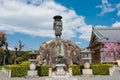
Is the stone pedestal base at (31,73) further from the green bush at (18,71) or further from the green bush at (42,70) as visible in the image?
the green bush at (42,70)

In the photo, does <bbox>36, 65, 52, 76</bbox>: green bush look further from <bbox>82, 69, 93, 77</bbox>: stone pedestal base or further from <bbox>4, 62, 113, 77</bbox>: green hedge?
<bbox>82, 69, 93, 77</bbox>: stone pedestal base

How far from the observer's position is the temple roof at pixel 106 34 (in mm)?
28197

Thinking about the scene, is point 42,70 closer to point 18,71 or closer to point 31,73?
point 31,73

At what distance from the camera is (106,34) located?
31.6 metres

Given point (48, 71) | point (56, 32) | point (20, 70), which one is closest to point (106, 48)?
point (56, 32)

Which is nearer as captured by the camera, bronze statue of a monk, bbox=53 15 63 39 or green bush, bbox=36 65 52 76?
green bush, bbox=36 65 52 76

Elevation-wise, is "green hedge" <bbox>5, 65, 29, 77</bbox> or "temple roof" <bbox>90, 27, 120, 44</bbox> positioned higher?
"temple roof" <bbox>90, 27, 120, 44</bbox>

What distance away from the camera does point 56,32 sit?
2050cm

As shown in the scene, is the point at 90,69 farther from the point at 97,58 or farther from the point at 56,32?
the point at 97,58

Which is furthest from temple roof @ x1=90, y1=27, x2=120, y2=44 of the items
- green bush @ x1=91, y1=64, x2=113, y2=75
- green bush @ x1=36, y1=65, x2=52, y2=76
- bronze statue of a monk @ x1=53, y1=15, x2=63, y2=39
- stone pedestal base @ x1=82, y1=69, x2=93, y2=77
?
green bush @ x1=36, y1=65, x2=52, y2=76

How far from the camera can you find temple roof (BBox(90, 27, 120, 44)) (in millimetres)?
28197

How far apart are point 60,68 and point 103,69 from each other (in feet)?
14.0

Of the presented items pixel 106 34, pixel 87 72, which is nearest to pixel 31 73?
pixel 87 72

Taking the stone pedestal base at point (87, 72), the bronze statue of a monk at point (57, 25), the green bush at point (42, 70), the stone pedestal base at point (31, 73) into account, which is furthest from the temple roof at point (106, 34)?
the stone pedestal base at point (31, 73)
